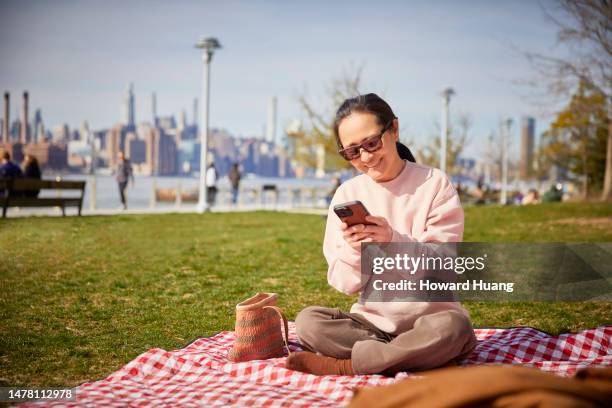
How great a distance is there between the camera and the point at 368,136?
11.1 feet

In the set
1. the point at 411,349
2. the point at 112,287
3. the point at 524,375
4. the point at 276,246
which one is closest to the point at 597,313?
the point at 411,349

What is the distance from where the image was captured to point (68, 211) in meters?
18.7

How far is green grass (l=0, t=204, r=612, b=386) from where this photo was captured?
4469mm

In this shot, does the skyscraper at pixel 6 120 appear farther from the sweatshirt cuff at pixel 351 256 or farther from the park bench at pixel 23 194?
the sweatshirt cuff at pixel 351 256

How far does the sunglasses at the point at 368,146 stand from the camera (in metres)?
3.36

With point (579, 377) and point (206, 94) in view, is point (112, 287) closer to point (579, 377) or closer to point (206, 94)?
point (579, 377)

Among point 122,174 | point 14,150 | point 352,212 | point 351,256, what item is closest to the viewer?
point 352,212

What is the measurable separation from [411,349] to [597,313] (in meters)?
3.20

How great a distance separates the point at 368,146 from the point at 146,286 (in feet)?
14.5

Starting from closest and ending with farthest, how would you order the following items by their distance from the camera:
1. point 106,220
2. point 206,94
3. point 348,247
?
point 348,247 < point 106,220 < point 206,94

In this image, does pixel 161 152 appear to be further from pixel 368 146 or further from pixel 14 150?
pixel 368 146

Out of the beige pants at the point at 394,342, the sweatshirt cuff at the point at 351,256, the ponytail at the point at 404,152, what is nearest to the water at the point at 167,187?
the ponytail at the point at 404,152

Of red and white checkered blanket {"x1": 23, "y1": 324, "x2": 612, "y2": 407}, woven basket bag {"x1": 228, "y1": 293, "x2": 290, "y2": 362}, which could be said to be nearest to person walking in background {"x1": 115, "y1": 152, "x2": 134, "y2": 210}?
red and white checkered blanket {"x1": 23, "y1": 324, "x2": 612, "y2": 407}

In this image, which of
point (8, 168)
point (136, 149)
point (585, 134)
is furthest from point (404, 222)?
point (136, 149)
